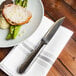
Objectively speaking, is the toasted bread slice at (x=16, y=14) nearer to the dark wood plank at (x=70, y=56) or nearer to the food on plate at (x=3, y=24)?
the food on plate at (x=3, y=24)

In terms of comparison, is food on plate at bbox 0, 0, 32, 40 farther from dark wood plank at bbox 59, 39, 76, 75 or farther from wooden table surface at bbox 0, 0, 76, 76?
dark wood plank at bbox 59, 39, 76, 75

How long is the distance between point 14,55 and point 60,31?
21 centimetres

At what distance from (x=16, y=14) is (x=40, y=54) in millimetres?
180

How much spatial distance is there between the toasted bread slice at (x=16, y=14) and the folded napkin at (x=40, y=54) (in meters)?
0.07

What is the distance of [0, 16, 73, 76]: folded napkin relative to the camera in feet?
2.25

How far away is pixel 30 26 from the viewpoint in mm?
781

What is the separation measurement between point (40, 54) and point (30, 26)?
0.40ft

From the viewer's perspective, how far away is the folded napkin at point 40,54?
685mm

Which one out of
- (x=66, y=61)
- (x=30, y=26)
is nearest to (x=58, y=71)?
(x=66, y=61)

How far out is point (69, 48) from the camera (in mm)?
763

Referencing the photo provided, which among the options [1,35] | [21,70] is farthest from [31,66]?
[1,35]

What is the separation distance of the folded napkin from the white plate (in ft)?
0.09

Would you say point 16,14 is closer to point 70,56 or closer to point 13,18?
point 13,18

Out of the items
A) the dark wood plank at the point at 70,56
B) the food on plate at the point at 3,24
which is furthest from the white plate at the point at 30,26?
the dark wood plank at the point at 70,56
